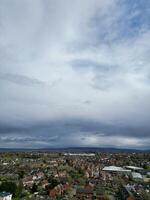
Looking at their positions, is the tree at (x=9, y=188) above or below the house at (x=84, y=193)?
above

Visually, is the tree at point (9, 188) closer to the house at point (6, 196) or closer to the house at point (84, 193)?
the house at point (6, 196)

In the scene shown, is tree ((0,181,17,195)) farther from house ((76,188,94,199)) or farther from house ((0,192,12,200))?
house ((76,188,94,199))

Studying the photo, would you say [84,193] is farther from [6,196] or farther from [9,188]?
[6,196]

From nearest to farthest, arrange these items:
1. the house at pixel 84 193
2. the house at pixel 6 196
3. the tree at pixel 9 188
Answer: the house at pixel 6 196
the house at pixel 84 193
the tree at pixel 9 188

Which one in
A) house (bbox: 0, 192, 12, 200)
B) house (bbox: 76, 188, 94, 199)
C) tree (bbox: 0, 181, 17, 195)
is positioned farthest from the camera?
tree (bbox: 0, 181, 17, 195)

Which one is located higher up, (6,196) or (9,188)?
(9,188)

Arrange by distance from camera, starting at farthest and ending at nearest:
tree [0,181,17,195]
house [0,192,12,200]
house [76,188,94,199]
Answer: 1. tree [0,181,17,195]
2. house [76,188,94,199]
3. house [0,192,12,200]

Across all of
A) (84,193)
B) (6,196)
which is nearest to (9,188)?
(6,196)

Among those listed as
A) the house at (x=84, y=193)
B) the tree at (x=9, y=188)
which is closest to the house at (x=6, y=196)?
the tree at (x=9, y=188)

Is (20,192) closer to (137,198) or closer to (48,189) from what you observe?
(48,189)

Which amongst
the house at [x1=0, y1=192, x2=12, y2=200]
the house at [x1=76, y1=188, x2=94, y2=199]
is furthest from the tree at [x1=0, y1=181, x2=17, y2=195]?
the house at [x1=76, y1=188, x2=94, y2=199]

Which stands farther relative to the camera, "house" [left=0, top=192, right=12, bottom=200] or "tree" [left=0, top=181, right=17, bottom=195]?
"tree" [left=0, top=181, right=17, bottom=195]
